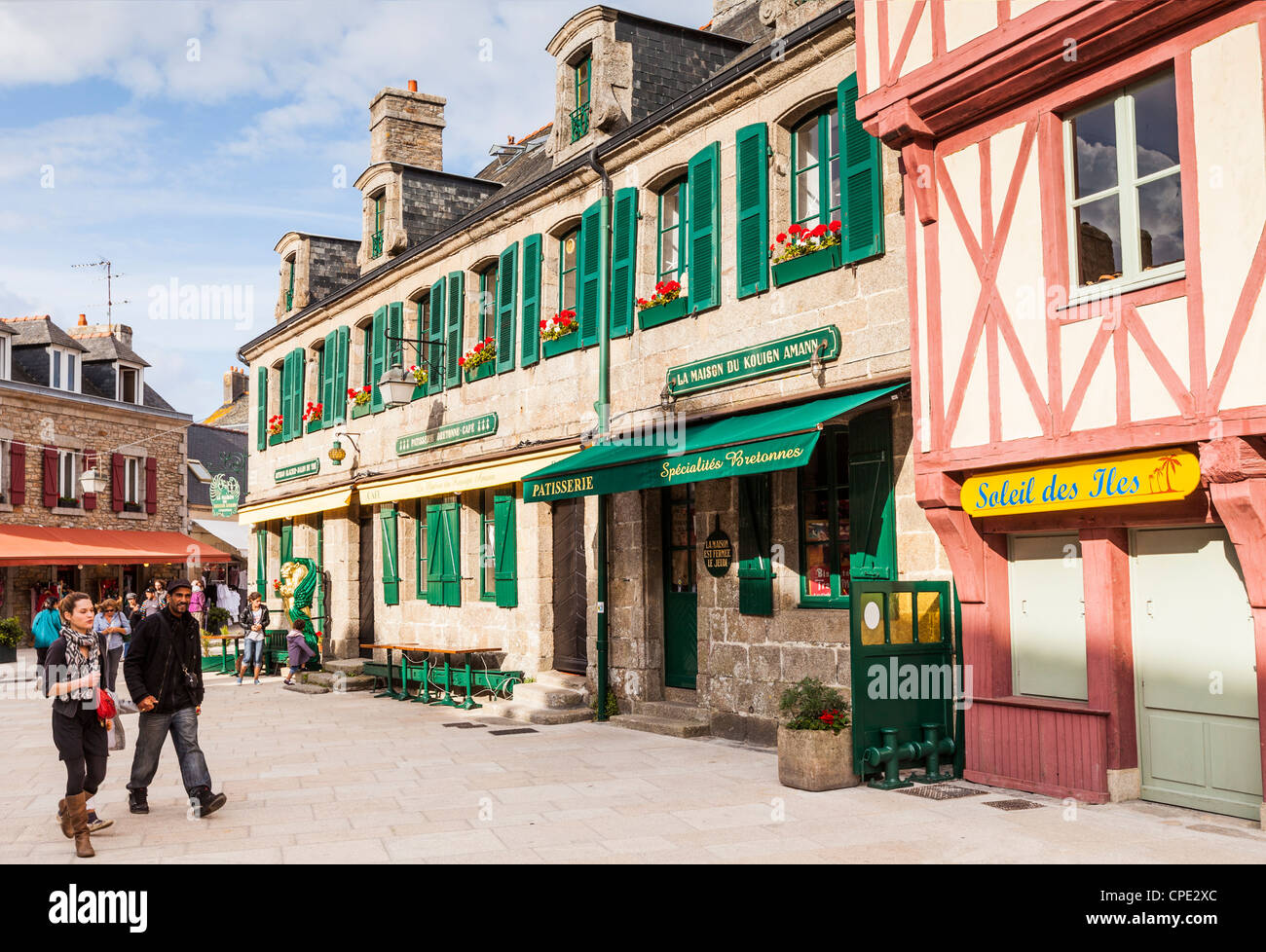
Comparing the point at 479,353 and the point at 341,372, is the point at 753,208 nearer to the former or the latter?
the point at 479,353

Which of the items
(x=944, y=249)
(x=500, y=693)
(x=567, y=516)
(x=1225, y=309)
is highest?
A: (x=944, y=249)

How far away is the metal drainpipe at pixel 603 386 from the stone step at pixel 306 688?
237 inches

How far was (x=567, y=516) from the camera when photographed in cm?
1381

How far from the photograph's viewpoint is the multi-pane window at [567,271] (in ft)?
45.3

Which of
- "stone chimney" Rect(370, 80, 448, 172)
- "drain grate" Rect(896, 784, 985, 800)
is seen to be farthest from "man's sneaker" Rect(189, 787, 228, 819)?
"stone chimney" Rect(370, 80, 448, 172)

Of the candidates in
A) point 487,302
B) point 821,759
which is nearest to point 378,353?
point 487,302

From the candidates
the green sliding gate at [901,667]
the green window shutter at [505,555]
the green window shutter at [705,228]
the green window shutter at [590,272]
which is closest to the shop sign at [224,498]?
the green window shutter at [505,555]

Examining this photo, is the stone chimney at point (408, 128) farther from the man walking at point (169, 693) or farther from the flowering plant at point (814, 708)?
the flowering plant at point (814, 708)

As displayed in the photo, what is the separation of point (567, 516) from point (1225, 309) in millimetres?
8549

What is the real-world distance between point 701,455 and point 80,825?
548cm

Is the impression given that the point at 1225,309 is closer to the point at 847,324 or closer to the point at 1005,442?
the point at 1005,442

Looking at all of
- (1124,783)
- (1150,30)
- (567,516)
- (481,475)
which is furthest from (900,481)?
(481,475)

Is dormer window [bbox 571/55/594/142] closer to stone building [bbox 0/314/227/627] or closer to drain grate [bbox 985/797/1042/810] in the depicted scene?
drain grate [bbox 985/797/1042/810]

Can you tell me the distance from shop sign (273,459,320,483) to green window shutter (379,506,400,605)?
2.75m
